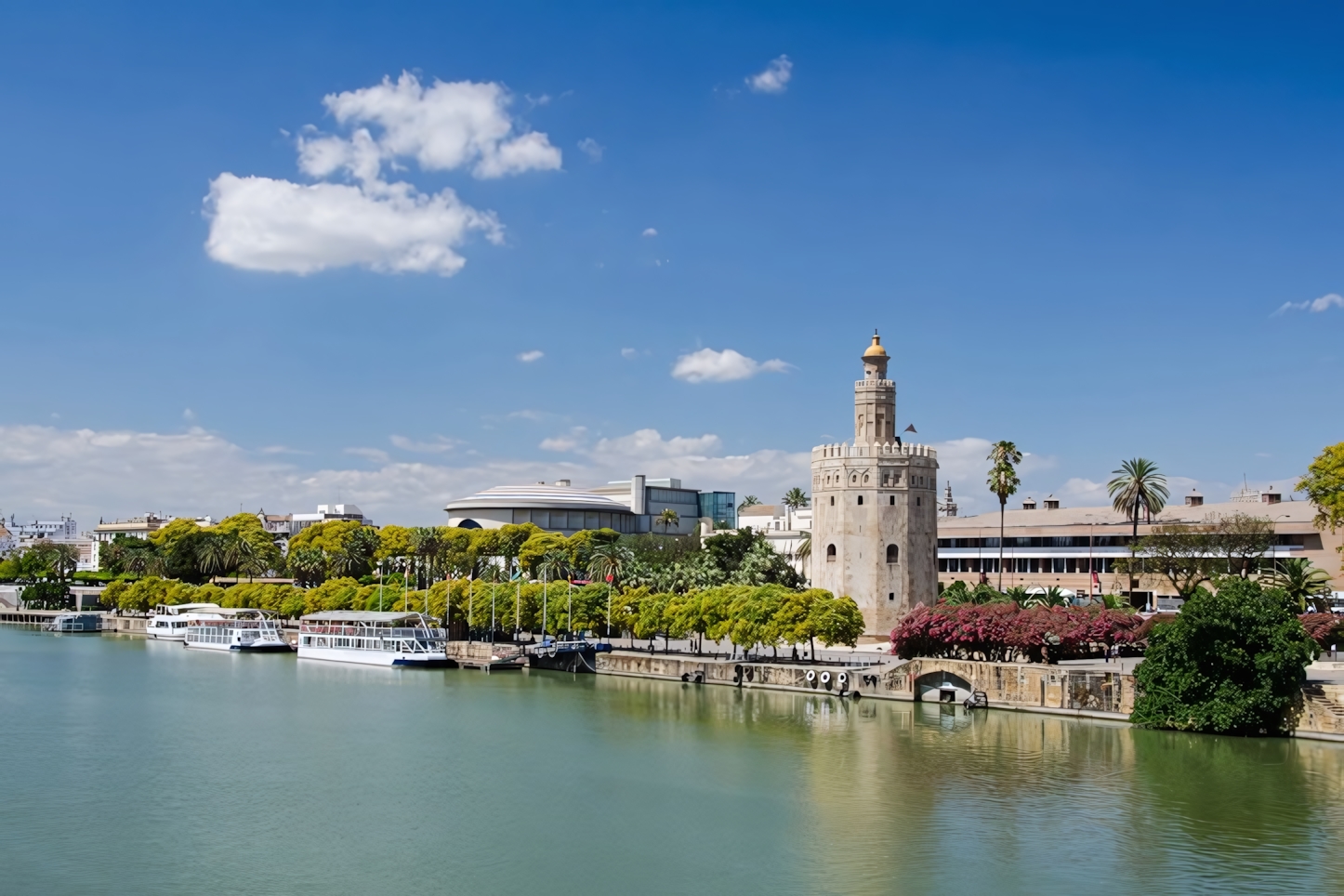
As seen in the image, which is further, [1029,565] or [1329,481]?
[1029,565]

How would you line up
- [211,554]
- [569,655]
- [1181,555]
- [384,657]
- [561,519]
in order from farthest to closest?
[561,519] < [211,554] < [1181,555] < [384,657] < [569,655]

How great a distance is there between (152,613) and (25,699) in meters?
59.3

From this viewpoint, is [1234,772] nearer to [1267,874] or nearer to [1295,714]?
[1295,714]

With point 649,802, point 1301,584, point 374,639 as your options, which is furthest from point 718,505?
point 649,802

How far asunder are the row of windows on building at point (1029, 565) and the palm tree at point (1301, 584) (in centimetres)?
2176

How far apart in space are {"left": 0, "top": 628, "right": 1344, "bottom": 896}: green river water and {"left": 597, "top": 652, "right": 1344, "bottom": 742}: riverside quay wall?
1164 millimetres

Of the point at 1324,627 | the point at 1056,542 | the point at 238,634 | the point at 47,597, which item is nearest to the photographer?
the point at 1324,627

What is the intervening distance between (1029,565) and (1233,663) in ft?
161

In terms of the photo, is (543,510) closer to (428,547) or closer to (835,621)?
(428,547)

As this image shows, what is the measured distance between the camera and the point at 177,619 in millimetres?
102938

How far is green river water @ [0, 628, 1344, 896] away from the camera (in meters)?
29.0

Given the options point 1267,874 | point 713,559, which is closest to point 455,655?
point 713,559

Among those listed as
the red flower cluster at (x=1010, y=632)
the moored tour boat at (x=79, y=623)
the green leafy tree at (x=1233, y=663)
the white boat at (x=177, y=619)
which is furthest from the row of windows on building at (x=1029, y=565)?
the moored tour boat at (x=79, y=623)

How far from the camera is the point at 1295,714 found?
144 feet
